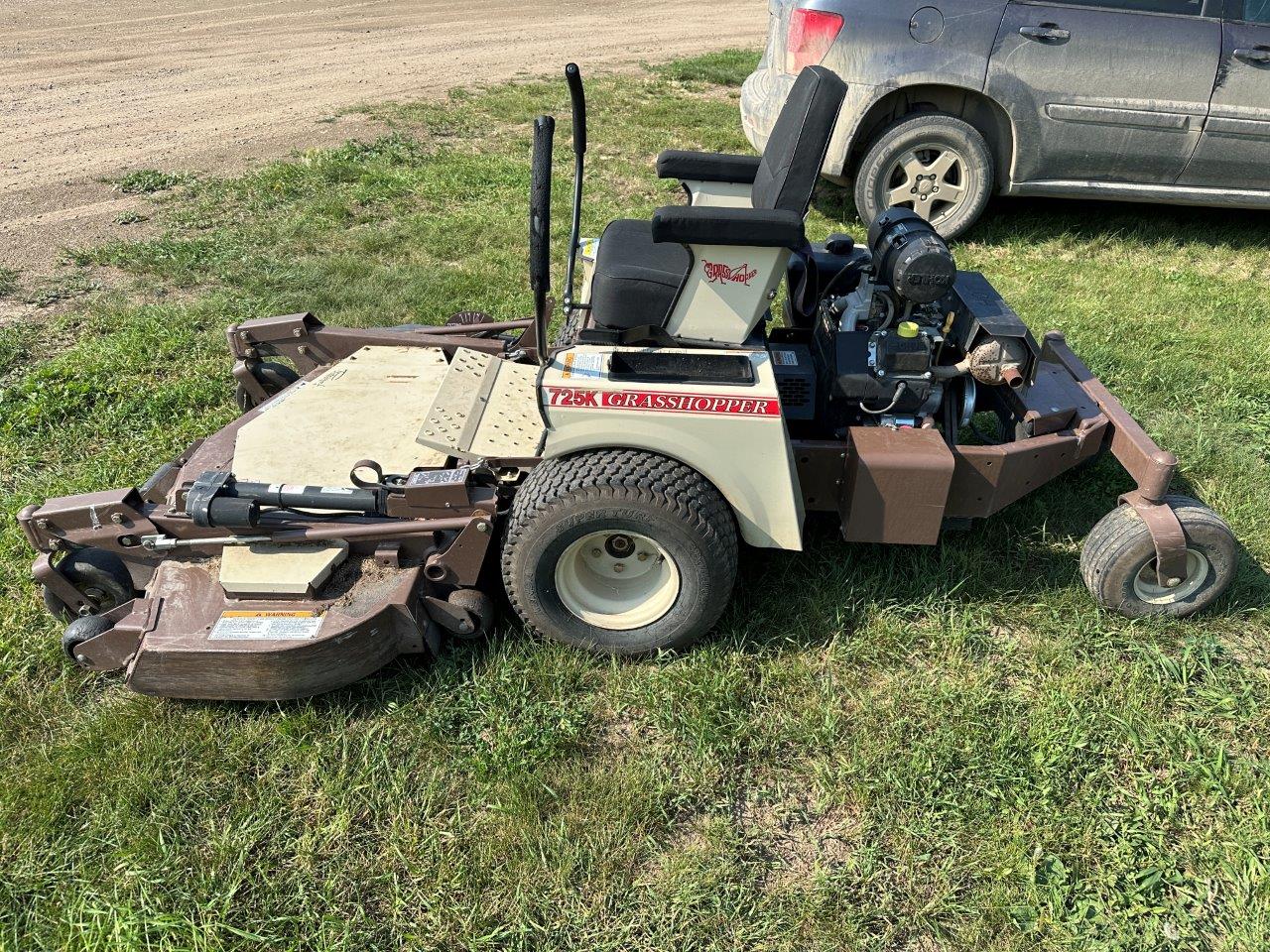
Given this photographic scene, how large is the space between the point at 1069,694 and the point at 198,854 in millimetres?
2708

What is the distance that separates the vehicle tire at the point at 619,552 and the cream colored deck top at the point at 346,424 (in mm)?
550

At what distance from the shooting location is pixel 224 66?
12.0m

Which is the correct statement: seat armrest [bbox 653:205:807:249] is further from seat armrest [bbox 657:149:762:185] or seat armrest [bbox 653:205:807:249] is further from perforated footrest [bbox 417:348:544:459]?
seat armrest [bbox 657:149:762:185]

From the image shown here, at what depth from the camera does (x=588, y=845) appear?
2.54 meters

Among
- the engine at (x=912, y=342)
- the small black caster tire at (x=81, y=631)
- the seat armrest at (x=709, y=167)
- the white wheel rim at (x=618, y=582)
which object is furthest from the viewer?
the seat armrest at (x=709, y=167)

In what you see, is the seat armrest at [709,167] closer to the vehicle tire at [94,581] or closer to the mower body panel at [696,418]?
the mower body panel at [696,418]

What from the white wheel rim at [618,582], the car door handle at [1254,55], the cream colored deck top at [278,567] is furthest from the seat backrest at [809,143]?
the car door handle at [1254,55]

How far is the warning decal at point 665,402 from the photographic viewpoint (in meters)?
2.75

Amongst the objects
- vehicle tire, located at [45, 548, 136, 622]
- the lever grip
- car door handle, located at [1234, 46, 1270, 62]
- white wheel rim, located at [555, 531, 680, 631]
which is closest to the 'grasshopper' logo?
the lever grip

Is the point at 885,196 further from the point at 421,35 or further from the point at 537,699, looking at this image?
the point at 421,35

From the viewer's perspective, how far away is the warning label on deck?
2732 millimetres

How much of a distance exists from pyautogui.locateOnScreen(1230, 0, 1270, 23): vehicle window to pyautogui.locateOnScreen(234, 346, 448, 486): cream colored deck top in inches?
212

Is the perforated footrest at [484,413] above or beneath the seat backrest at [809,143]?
beneath

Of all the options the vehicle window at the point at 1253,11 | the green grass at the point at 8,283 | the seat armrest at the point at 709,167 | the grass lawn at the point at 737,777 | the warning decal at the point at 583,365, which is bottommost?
the grass lawn at the point at 737,777
